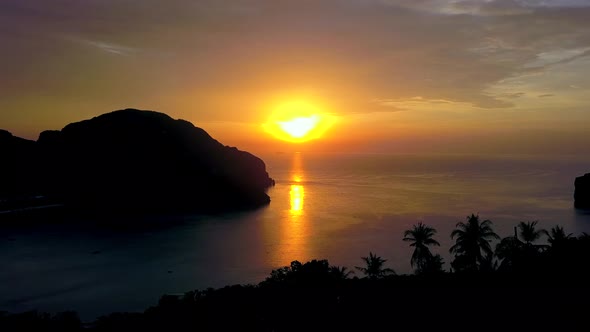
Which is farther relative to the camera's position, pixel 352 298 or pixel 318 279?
pixel 318 279

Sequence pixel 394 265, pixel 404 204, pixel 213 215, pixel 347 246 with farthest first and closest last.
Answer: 1. pixel 404 204
2. pixel 213 215
3. pixel 347 246
4. pixel 394 265

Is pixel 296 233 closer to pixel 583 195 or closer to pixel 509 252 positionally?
pixel 509 252

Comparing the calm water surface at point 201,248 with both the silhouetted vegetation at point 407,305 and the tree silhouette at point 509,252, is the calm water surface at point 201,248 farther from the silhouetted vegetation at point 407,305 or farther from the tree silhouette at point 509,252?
the silhouetted vegetation at point 407,305

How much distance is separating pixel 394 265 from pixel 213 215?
95179 millimetres

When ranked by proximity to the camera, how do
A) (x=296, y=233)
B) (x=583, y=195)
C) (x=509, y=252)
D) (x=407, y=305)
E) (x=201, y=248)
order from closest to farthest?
1. (x=407, y=305)
2. (x=509, y=252)
3. (x=201, y=248)
4. (x=296, y=233)
5. (x=583, y=195)

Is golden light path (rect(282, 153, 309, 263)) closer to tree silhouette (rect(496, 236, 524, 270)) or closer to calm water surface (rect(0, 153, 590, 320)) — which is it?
calm water surface (rect(0, 153, 590, 320))

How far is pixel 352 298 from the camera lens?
35.2 meters

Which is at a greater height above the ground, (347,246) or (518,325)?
(518,325)

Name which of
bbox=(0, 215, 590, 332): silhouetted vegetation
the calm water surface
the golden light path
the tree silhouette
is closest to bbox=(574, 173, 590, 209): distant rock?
the calm water surface

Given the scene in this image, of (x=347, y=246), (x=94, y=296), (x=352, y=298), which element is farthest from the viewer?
(x=347, y=246)

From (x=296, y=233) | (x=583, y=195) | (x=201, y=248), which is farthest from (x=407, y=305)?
(x=583, y=195)

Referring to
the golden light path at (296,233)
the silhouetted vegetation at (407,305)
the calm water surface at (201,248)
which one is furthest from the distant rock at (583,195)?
the silhouetted vegetation at (407,305)

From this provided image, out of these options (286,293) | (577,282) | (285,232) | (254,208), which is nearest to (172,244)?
(285,232)

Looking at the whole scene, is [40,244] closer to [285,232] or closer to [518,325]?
[285,232]
